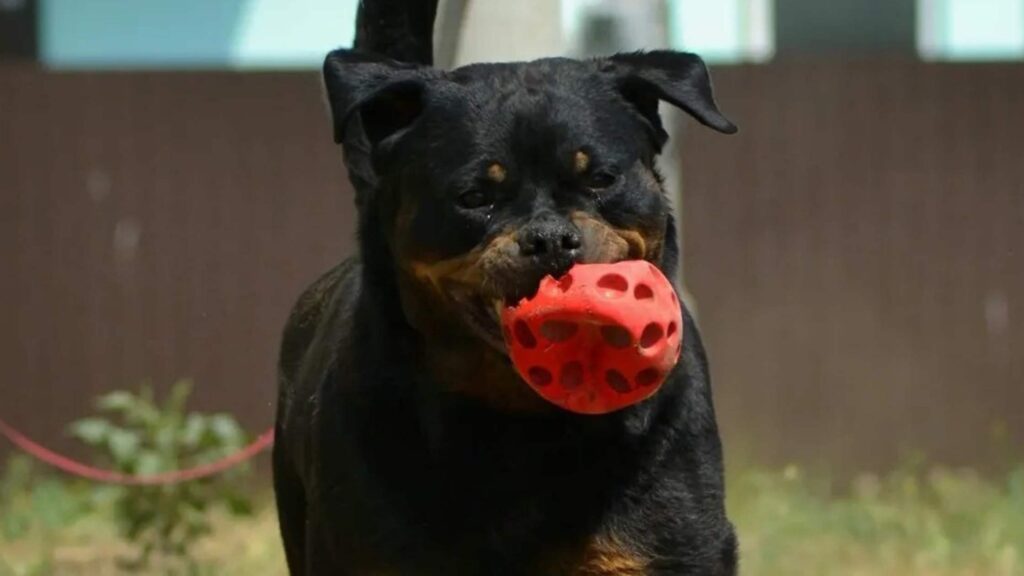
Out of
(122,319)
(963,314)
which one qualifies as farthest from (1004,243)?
(122,319)

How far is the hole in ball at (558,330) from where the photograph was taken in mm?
3229

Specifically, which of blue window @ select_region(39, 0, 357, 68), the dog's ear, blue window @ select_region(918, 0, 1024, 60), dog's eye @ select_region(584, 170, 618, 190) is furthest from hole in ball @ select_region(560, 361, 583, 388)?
blue window @ select_region(918, 0, 1024, 60)

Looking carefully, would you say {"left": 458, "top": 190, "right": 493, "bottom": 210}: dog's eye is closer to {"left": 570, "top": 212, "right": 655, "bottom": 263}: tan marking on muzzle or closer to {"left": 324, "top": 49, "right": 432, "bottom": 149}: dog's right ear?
{"left": 570, "top": 212, "right": 655, "bottom": 263}: tan marking on muzzle

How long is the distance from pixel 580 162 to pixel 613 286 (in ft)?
1.17

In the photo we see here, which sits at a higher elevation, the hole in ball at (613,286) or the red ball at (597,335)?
the hole in ball at (613,286)

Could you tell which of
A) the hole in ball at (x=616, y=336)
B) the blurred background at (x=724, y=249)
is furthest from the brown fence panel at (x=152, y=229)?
the hole in ball at (x=616, y=336)

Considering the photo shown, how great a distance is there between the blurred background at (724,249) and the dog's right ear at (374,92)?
3.95 meters

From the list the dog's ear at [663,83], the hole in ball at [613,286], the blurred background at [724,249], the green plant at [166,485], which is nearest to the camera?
the hole in ball at [613,286]

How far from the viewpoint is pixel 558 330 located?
3240mm

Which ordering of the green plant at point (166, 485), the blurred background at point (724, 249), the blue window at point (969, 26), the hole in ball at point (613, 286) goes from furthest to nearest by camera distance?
the blue window at point (969, 26), the blurred background at point (724, 249), the green plant at point (166, 485), the hole in ball at point (613, 286)

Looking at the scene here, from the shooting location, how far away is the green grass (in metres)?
6.22

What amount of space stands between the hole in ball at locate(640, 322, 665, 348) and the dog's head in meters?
0.20

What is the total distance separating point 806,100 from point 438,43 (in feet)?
8.42

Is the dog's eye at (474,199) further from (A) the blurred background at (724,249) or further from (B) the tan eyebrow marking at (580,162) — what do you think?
(A) the blurred background at (724,249)
